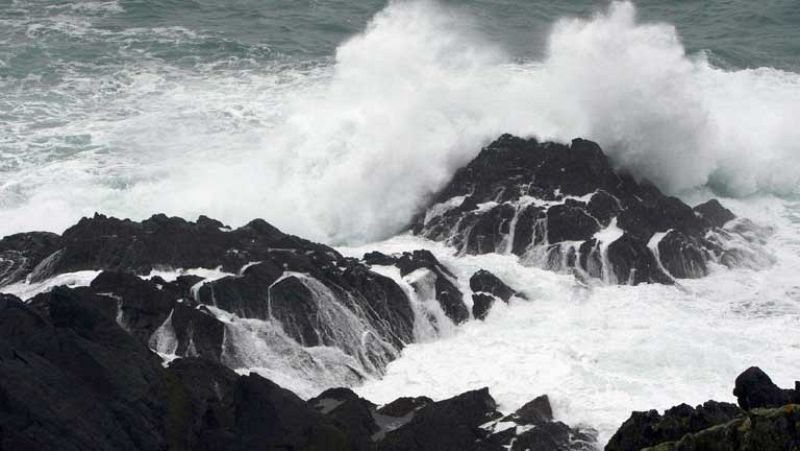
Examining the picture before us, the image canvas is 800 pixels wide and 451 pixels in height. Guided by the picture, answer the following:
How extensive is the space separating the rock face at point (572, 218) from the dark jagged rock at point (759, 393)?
43.8 ft

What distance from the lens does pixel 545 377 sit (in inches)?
1205

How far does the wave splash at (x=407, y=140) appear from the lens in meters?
43.8

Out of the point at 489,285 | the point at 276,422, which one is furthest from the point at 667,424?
the point at 489,285

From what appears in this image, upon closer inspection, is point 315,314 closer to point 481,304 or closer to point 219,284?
point 219,284

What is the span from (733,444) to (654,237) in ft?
60.9

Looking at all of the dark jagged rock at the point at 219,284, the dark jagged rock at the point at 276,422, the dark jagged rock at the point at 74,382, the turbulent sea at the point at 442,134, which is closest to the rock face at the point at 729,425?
the turbulent sea at the point at 442,134

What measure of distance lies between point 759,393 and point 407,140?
24145mm

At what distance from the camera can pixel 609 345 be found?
32.8m

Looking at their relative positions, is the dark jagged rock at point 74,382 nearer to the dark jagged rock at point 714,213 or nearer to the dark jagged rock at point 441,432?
the dark jagged rock at point 441,432

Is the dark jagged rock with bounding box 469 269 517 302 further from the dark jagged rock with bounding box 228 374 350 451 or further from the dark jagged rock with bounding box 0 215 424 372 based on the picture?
the dark jagged rock with bounding box 228 374 350 451

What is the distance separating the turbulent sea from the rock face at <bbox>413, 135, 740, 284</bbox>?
95 centimetres

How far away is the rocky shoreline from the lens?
22.7m

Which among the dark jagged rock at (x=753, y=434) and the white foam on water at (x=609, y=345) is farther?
the white foam on water at (x=609, y=345)

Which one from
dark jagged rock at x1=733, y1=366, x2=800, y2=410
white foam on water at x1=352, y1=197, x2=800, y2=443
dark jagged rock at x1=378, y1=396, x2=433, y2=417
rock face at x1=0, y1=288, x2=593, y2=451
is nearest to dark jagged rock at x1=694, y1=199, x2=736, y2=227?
white foam on water at x1=352, y1=197, x2=800, y2=443
